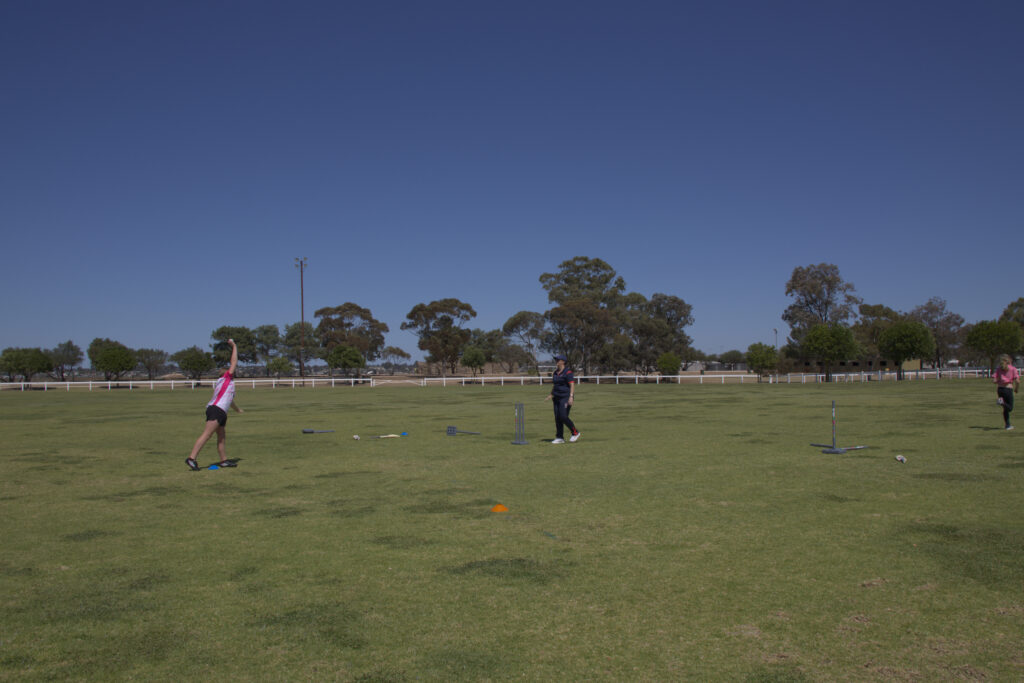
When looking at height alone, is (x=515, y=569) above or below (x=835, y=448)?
below

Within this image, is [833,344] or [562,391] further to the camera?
[833,344]

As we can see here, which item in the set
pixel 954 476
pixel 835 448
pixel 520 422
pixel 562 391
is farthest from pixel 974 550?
pixel 520 422

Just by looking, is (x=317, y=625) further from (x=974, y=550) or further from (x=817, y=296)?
(x=817, y=296)

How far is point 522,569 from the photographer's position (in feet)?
21.0

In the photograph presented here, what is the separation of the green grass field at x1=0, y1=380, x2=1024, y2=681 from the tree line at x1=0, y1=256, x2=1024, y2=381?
71534 millimetres

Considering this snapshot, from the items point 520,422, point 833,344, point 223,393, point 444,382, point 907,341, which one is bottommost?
point 520,422

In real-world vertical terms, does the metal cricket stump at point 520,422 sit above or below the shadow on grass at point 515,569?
above

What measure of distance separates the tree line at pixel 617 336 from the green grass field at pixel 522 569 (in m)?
71.5

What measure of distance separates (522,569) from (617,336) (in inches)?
3337

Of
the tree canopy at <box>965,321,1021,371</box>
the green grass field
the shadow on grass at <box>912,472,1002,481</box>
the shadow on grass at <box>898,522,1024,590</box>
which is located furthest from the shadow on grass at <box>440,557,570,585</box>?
the tree canopy at <box>965,321,1021,371</box>

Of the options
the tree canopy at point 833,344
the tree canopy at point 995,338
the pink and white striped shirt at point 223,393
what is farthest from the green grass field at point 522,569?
the tree canopy at point 995,338

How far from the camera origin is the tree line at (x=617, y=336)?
7994 cm

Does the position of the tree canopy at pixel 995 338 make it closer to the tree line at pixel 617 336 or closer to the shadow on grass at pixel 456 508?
the tree line at pixel 617 336

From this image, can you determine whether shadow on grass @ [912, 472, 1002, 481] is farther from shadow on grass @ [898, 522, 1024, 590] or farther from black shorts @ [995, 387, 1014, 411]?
black shorts @ [995, 387, 1014, 411]
